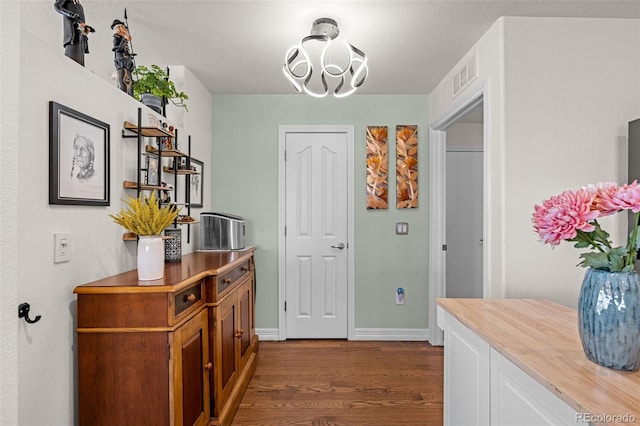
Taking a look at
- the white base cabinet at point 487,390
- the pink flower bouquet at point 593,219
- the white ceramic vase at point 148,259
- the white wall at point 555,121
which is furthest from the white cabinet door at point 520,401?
the white ceramic vase at point 148,259

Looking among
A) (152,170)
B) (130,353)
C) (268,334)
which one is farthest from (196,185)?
(130,353)

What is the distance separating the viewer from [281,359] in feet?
10.6

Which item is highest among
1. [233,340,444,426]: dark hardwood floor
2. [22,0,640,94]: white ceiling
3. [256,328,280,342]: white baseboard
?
[22,0,640,94]: white ceiling

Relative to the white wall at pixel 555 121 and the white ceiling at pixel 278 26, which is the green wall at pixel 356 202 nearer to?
the white ceiling at pixel 278 26

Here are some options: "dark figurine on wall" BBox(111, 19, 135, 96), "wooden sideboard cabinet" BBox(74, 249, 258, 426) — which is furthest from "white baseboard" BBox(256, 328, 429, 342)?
"dark figurine on wall" BBox(111, 19, 135, 96)

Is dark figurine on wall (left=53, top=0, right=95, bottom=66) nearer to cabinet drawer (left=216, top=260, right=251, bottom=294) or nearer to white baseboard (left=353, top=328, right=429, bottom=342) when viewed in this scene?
cabinet drawer (left=216, top=260, right=251, bottom=294)

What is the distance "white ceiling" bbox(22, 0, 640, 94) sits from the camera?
2.07 m

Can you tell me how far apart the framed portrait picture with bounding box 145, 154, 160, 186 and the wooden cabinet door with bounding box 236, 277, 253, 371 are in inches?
35.6

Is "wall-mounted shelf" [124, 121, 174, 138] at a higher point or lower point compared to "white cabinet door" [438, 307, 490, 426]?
higher

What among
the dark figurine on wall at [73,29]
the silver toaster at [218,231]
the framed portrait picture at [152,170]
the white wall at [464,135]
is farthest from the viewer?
the white wall at [464,135]

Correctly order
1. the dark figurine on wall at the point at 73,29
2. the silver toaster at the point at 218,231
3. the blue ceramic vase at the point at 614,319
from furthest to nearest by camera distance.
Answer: the silver toaster at the point at 218,231, the dark figurine on wall at the point at 73,29, the blue ceramic vase at the point at 614,319

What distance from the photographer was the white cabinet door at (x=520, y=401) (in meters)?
0.92

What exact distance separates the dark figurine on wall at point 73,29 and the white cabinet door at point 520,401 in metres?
2.07

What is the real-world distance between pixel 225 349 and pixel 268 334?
4.90ft
